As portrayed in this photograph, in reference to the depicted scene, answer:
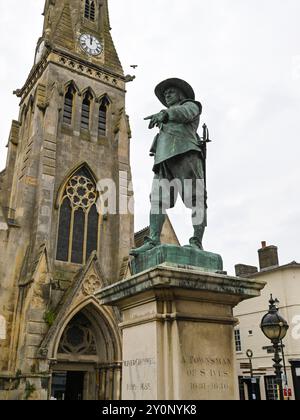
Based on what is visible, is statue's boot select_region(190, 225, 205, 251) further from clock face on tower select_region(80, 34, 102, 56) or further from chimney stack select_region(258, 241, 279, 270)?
chimney stack select_region(258, 241, 279, 270)

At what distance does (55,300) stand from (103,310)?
7.52ft

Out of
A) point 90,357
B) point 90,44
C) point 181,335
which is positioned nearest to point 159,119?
point 181,335

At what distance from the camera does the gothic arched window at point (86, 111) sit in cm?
2546

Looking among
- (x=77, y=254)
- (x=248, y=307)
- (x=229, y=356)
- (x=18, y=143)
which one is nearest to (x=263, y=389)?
(x=248, y=307)

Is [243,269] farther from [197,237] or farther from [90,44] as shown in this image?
[197,237]

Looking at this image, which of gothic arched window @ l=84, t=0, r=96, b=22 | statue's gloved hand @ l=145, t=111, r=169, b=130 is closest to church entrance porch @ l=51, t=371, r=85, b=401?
statue's gloved hand @ l=145, t=111, r=169, b=130

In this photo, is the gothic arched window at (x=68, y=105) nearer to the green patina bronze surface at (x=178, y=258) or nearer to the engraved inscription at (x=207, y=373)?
the green patina bronze surface at (x=178, y=258)

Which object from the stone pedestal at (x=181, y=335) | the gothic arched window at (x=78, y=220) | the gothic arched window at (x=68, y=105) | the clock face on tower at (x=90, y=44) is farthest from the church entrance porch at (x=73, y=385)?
the clock face on tower at (x=90, y=44)

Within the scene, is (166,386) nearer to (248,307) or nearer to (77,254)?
(77,254)

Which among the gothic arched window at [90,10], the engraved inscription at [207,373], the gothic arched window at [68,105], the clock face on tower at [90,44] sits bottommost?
the engraved inscription at [207,373]

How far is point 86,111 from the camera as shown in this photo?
25891mm

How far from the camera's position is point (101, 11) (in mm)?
31422

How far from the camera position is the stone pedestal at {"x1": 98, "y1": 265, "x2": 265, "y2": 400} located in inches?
164

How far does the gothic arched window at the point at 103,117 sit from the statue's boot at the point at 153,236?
Result: 21284mm
